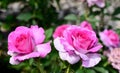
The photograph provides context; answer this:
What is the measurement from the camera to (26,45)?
165 cm

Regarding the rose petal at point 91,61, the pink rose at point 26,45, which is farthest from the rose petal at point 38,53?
the rose petal at point 91,61

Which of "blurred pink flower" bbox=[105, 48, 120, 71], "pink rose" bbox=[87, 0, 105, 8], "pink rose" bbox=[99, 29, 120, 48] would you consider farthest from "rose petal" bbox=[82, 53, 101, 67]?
"pink rose" bbox=[87, 0, 105, 8]

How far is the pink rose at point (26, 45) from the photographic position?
1643mm

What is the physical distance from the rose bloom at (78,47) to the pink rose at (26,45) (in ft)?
0.24

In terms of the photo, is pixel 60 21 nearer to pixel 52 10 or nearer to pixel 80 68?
pixel 52 10

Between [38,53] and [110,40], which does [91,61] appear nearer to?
[38,53]

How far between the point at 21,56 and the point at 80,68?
1.12ft

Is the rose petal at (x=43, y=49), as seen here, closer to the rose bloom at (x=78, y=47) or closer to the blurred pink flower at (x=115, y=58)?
the rose bloom at (x=78, y=47)

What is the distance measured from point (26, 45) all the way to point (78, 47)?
0.69 feet

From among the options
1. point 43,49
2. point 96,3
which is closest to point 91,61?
point 43,49

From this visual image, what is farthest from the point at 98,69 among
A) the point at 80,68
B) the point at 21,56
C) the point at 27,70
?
the point at 27,70

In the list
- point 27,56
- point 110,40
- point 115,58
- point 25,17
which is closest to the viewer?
point 27,56

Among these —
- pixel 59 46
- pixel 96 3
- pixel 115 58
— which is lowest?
pixel 115 58

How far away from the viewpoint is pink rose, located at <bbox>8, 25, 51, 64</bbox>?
5.39ft
